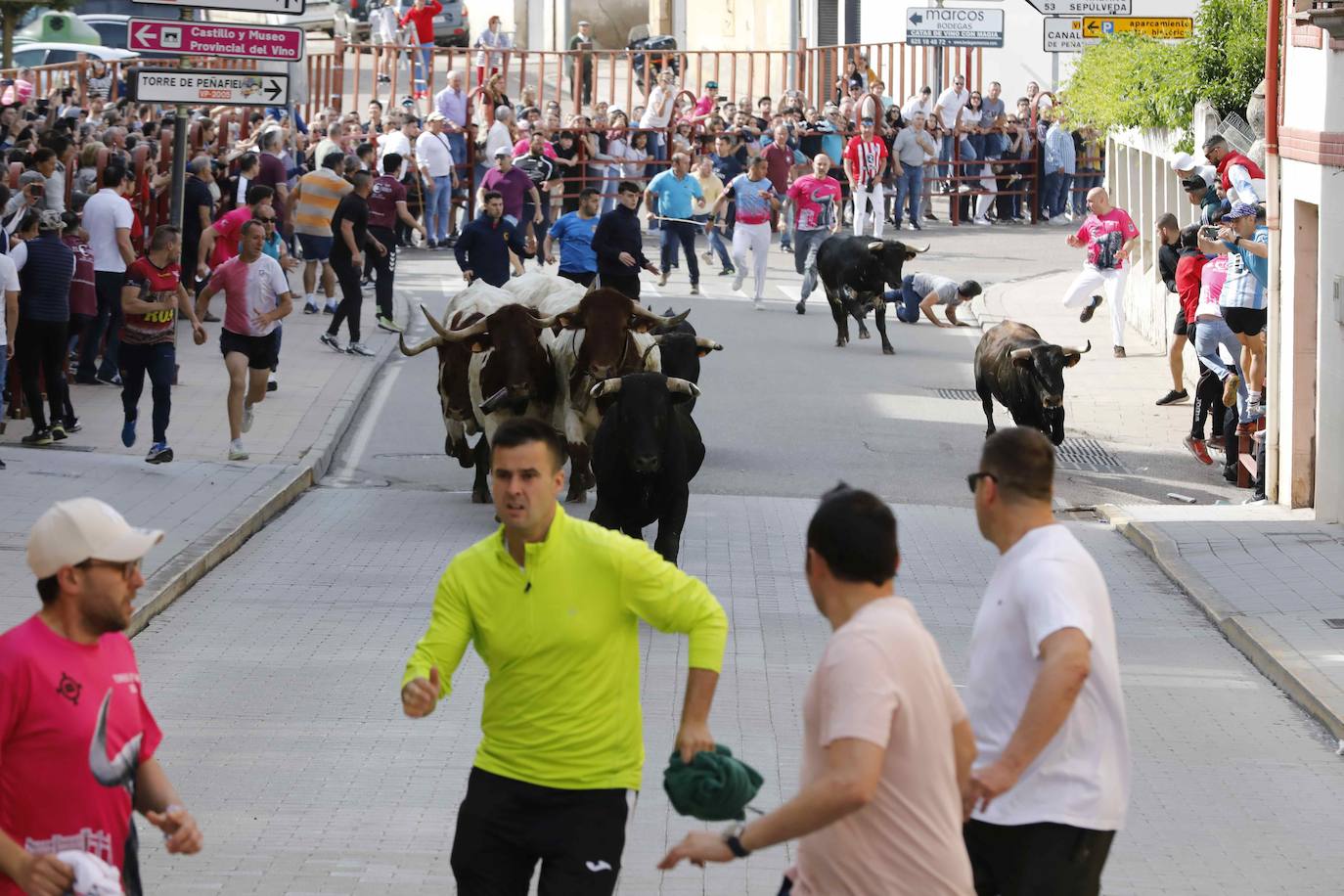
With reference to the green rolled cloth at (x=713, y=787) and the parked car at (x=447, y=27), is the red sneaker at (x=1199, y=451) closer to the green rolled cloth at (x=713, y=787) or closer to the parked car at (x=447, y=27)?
the green rolled cloth at (x=713, y=787)

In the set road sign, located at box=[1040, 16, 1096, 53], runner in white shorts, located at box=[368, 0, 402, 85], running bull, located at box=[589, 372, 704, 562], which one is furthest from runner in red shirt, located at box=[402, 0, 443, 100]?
running bull, located at box=[589, 372, 704, 562]

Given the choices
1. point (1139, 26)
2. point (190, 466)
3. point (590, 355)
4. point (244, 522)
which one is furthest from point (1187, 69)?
point (244, 522)

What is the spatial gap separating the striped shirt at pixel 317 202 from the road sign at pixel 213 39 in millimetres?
8353

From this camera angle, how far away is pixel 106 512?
5012 mm

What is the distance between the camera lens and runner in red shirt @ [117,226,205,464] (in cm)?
1609

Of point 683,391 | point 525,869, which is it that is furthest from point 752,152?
point 525,869

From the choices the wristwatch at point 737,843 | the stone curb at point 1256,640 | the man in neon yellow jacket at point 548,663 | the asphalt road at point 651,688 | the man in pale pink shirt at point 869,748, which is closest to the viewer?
the man in pale pink shirt at point 869,748

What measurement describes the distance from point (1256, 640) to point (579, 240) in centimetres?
1157

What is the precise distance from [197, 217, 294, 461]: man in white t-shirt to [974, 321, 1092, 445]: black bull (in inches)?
239

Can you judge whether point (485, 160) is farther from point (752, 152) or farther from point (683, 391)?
point (683, 391)

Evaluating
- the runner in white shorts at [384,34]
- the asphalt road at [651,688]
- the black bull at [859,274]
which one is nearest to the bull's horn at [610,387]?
the asphalt road at [651,688]

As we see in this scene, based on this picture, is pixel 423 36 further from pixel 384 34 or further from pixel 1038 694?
pixel 1038 694

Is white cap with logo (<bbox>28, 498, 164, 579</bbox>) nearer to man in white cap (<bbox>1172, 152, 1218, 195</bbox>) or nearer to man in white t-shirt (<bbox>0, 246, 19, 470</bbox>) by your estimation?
man in white t-shirt (<bbox>0, 246, 19, 470</bbox>)

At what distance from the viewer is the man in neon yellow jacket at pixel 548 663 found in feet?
18.8
